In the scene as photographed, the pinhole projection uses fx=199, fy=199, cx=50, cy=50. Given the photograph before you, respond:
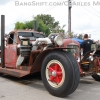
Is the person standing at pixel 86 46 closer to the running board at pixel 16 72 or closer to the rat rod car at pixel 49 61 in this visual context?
the rat rod car at pixel 49 61

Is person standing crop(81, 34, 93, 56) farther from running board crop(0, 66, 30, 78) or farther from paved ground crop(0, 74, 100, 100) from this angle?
running board crop(0, 66, 30, 78)

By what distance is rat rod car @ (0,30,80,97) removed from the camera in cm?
445

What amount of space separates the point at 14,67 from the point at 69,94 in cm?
279

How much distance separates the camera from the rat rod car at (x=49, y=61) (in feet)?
14.6

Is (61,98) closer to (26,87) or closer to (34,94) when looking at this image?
(34,94)

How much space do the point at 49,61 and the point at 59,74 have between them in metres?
0.42

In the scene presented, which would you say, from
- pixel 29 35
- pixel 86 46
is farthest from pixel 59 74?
pixel 29 35

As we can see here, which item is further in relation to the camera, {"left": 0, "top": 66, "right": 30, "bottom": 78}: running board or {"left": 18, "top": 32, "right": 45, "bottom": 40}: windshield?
{"left": 18, "top": 32, "right": 45, "bottom": 40}: windshield

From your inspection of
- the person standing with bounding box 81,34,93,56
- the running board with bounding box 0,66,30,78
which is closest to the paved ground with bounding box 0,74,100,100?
the running board with bounding box 0,66,30,78

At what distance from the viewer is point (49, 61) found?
4875mm

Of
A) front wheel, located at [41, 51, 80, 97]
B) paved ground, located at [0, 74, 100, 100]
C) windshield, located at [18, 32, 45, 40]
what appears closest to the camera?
front wheel, located at [41, 51, 80, 97]

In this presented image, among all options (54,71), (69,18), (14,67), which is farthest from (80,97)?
(69,18)

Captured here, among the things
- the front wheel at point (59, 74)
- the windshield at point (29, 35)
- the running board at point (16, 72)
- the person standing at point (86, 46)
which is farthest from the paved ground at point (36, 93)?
the windshield at point (29, 35)

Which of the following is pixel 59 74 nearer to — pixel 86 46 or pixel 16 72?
pixel 16 72
